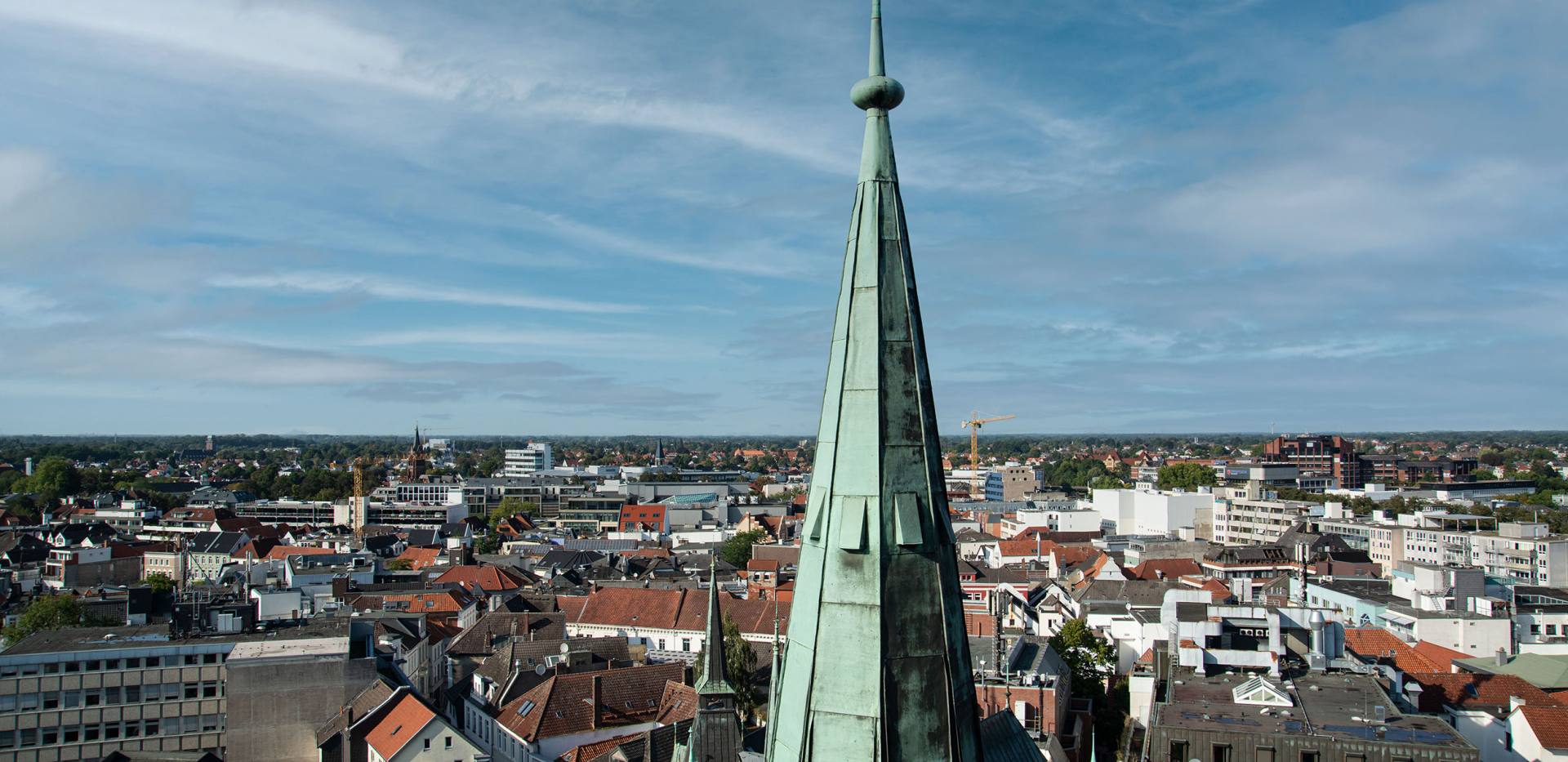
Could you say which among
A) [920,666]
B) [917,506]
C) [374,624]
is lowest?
[374,624]

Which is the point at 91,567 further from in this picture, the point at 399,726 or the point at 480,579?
the point at 399,726

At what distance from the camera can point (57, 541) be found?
387 feet

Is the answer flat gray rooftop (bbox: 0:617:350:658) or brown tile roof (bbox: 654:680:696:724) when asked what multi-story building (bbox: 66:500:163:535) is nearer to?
flat gray rooftop (bbox: 0:617:350:658)

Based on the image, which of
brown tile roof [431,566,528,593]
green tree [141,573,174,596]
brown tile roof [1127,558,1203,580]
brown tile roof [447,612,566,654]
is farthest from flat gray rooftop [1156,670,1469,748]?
green tree [141,573,174,596]

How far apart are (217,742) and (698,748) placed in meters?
35.1

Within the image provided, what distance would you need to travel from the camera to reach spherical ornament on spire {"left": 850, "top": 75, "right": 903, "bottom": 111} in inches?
400

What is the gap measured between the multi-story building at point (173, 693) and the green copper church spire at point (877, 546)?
47.1 meters

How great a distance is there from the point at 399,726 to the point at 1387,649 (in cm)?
4967

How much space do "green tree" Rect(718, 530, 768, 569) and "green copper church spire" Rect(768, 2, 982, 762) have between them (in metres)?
103

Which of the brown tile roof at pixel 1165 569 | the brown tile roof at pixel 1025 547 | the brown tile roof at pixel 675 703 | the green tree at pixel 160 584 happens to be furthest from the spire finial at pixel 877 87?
the brown tile roof at pixel 1025 547

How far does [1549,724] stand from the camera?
137ft

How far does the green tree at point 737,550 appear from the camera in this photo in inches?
4469

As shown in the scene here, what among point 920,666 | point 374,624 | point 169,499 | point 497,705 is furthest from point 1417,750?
A: point 169,499

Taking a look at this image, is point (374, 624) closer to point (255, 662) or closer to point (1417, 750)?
point (255, 662)
